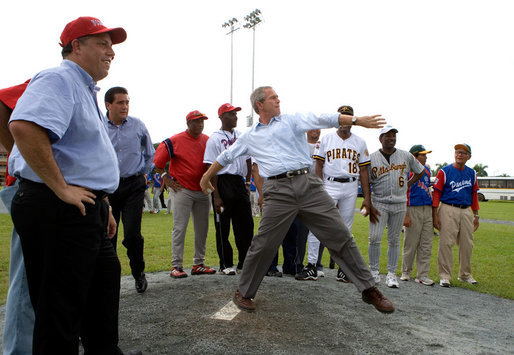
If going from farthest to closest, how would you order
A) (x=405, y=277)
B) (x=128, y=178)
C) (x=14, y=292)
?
(x=405, y=277) → (x=128, y=178) → (x=14, y=292)

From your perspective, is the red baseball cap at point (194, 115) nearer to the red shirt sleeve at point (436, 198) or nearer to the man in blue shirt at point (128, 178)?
the man in blue shirt at point (128, 178)

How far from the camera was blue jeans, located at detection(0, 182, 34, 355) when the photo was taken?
2549 millimetres

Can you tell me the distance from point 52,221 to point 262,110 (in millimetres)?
2556

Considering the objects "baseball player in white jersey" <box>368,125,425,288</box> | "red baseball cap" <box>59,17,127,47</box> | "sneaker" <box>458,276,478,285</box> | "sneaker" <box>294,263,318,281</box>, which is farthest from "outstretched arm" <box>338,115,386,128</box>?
"sneaker" <box>458,276,478,285</box>

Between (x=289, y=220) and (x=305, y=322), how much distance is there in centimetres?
95

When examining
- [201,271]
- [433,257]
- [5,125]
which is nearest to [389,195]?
[201,271]

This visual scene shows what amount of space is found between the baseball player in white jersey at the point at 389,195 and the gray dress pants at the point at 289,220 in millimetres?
2044

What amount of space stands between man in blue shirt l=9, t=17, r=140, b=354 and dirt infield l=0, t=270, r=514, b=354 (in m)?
1.11

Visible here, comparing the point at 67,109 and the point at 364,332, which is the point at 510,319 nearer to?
the point at 364,332

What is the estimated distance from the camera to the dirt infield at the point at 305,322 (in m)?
3.04

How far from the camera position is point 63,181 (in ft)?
6.48

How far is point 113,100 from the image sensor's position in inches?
186

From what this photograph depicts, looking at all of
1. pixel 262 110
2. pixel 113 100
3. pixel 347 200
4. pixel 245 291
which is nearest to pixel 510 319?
pixel 347 200

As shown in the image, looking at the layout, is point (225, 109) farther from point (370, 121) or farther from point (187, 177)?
point (370, 121)
